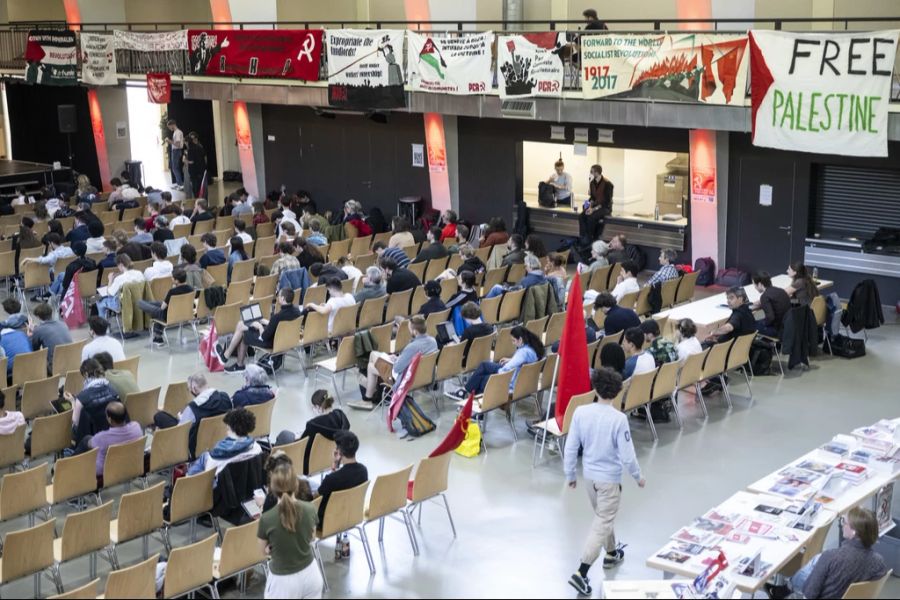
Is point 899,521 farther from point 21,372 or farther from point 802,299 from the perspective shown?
point 21,372

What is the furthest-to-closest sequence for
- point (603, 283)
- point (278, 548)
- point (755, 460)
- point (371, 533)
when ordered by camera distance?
1. point (603, 283)
2. point (755, 460)
3. point (371, 533)
4. point (278, 548)

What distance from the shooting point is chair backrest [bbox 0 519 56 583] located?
7.17 m

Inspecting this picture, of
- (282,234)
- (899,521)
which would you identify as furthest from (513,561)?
(282,234)

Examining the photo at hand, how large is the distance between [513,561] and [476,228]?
12.0 m

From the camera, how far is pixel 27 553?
727cm

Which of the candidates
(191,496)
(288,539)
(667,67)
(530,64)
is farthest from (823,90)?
(288,539)

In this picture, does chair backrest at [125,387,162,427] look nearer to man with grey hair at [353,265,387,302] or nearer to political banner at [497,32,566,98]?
man with grey hair at [353,265,387,302]

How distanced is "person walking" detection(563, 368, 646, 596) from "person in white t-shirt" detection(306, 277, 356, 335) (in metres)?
5.50

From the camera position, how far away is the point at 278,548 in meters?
6.53

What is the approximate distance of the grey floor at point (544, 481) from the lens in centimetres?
806

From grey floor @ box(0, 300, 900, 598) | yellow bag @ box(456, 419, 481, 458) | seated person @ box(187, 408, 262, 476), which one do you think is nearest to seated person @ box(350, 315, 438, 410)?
grey floor @ box(0, 300, 900, 598)

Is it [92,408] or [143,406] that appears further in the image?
[143,406]

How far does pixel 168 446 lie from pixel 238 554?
1.98 m

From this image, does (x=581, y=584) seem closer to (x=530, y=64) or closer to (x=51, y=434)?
(x=51, y=434)
